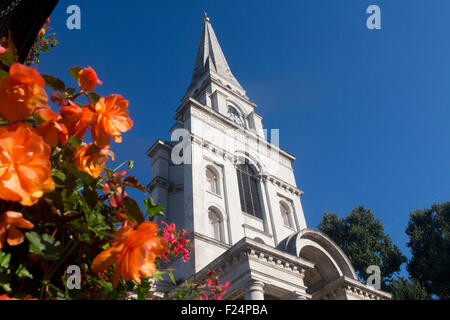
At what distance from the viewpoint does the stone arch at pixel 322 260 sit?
1791 centimetres

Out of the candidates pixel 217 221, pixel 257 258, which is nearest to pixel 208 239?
pixel 217 221

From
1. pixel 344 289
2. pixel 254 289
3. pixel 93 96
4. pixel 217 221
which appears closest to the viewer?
pixel 93 96

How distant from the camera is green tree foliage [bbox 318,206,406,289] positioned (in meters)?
32.5

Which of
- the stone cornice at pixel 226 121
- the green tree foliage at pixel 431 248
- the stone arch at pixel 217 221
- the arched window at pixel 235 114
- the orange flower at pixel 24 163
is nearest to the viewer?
the orange flower at pixel 24 163

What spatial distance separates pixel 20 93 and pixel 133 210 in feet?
1.66

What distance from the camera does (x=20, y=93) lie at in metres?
1.05

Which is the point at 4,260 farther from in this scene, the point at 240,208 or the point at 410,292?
the point at 410,292

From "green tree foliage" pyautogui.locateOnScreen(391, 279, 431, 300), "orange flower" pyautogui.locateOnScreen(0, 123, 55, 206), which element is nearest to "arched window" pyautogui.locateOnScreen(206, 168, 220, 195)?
"green tree foliage" pyautogui.locateOnScreen(391, 279, 431, 300)

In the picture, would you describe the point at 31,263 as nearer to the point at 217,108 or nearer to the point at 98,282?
the point at 98,282

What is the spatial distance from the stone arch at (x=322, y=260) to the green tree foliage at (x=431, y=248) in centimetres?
1692

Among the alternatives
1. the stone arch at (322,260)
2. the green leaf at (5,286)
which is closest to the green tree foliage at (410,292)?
the stone arch at (322,260)

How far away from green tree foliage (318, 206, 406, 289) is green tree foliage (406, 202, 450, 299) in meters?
1.79

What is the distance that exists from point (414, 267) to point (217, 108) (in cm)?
2415

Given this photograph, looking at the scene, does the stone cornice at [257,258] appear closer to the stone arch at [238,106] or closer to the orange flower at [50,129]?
the orange flower at [50,129]
